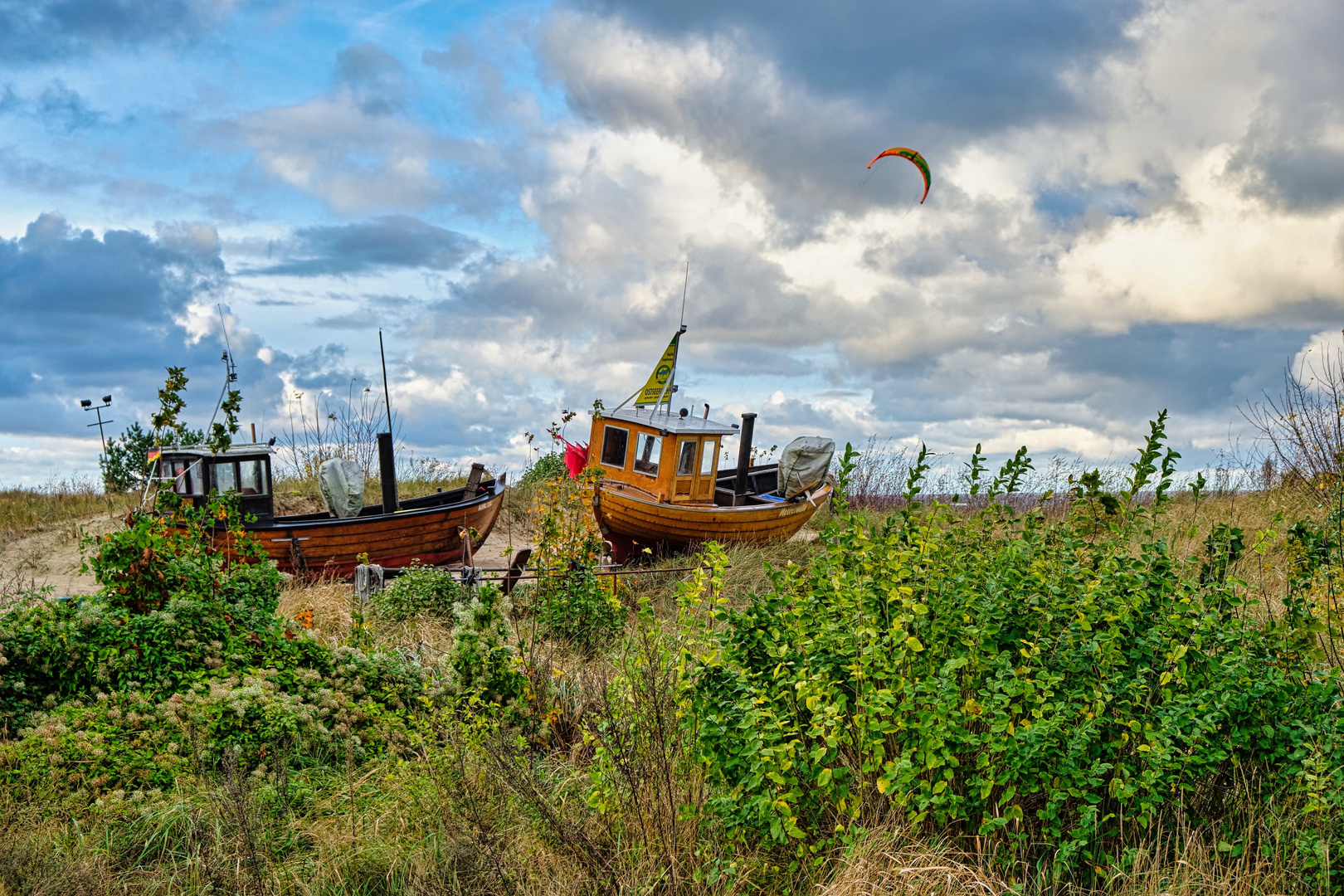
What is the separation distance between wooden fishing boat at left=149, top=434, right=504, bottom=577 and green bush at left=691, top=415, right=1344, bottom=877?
26.8ft

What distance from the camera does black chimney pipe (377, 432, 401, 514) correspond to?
12656 mm

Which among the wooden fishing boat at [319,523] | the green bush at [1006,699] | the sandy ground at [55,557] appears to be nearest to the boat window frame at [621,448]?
the wooden fishing boat at [319,523]

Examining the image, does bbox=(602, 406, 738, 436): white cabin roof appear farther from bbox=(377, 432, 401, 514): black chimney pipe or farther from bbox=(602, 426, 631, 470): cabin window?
bbox=(377, 432, 401, 514): black chimney pipe

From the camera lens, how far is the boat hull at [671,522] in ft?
43.1

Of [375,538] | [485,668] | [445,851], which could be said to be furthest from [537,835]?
[375,538]

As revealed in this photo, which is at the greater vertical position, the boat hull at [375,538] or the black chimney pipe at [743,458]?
the black chimney pipe at [743,458]

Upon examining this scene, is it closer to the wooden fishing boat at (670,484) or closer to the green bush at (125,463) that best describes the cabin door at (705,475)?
the wooden fishing boat at (670,484)

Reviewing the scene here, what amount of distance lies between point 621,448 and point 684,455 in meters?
1.00

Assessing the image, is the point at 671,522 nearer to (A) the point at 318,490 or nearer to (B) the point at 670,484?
(B) the point at 670,484

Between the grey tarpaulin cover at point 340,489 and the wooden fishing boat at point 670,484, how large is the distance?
3.08 metres

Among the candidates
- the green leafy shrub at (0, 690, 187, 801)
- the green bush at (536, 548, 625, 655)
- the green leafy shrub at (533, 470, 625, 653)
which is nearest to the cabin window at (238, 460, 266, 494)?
the green leafy shrub at (533, 470, 625, 653)

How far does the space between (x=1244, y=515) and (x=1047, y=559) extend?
10.3 metres

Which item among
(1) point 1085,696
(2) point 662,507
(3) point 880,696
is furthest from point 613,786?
(2) point 662,507

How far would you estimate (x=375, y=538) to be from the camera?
1229 cm
